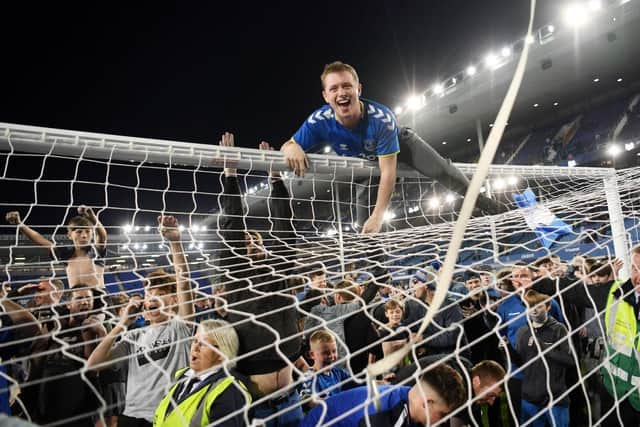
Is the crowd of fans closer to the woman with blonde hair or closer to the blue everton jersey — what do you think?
the woman with blonde hair

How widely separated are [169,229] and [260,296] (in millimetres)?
748

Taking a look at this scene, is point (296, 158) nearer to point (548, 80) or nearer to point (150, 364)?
point (150, 364)

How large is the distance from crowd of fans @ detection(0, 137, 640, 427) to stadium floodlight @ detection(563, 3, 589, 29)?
41.3ft

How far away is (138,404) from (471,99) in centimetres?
1686

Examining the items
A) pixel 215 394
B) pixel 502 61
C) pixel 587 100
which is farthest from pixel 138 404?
pixel 587 100

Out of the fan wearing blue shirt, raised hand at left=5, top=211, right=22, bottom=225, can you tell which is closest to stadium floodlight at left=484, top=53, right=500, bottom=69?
the fan wearing blue shirt

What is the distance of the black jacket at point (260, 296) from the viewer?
1818 mm

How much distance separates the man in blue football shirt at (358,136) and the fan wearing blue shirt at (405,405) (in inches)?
36.2

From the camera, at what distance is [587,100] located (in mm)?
15562

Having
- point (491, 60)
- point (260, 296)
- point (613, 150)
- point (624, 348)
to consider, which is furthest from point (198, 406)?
point (491, 60)

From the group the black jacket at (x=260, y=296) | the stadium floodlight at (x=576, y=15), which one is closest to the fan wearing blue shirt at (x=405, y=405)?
the black jacket at (x=260, y=296)

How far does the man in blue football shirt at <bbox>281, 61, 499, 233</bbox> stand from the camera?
222 cm

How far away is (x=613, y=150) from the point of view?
13539mm

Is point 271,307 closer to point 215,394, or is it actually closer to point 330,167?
point 215,394
